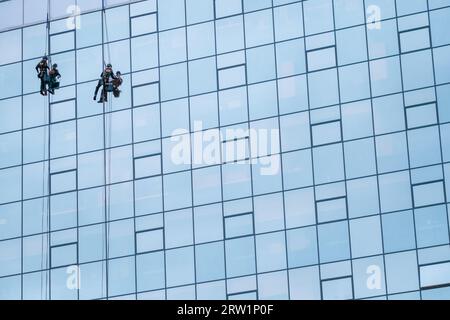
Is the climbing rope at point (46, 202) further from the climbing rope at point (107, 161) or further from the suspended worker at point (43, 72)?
the suspended worker at point (43, 72)

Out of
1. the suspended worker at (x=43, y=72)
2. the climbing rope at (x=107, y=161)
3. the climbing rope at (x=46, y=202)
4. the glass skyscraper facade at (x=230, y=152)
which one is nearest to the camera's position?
the suspended worker at (x=43, y=72)

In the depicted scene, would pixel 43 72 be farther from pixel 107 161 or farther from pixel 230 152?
pixel 230 152

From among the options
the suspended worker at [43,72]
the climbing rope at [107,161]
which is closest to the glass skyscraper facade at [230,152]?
the climbing rope at [107,161]

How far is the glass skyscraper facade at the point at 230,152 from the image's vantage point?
199 feet

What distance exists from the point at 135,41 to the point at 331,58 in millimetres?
10480

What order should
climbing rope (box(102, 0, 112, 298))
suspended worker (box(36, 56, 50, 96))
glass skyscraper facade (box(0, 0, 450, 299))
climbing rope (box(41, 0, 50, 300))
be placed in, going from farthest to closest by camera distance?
climbing rope (box(41, 0, 50, 300)), climbing rope (box(102, 0, 112, 298)), glass skyscraper facade (box(0, 0, 450, 299)), suspended worker (box(36, 56, 50, 96))

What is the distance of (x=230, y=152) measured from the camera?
64750mm

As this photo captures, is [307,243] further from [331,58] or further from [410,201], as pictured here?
[331,58]

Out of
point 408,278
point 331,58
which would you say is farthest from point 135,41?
point 408,278

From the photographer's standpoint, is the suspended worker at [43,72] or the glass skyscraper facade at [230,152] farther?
Answer: the glass skyscraper facade at [230,152]

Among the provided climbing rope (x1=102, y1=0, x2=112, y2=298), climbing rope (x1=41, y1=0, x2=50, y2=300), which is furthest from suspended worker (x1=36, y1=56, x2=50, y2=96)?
climbing rope (x1=41, y1=0, x2=50, y2=300)

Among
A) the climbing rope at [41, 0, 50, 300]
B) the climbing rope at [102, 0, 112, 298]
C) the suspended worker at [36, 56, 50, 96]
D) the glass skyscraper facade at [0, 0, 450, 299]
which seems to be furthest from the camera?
the climbing rope at [41, 0, 50, 300]

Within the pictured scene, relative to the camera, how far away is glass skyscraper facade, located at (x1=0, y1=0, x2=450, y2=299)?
60.5m

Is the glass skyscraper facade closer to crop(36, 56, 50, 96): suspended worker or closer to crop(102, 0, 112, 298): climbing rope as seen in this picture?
crop(102, 0, 112, 298): climbing rope
